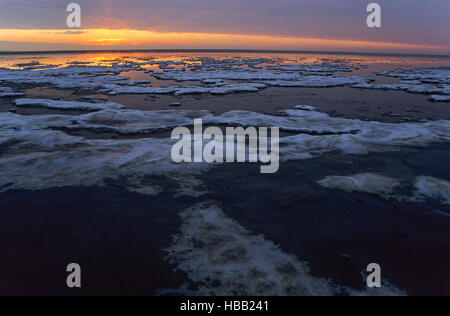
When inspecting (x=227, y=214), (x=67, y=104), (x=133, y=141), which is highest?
(x=67, y=104)

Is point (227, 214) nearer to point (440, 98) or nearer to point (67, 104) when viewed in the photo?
point (67, 104)

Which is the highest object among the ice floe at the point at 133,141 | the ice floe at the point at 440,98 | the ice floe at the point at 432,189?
the ice floe at the point at 440,98

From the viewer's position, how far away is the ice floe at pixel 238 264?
9.43 feet

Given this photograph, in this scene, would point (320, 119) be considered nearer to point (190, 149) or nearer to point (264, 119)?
point (264, 119)

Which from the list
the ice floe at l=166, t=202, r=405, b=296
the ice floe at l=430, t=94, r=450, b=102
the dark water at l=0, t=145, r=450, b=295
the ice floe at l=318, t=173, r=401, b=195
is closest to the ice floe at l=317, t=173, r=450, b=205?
the ice floe at l=318, t=173, r=401, b=195

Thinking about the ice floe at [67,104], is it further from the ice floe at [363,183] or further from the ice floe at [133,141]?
the ice floe at [363,183]

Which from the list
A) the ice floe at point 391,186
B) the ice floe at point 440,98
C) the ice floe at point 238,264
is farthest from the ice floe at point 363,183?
the ice floe at point 440,98

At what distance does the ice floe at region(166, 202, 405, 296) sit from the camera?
9.43 feet

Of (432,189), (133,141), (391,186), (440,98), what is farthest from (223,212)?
(440,98)

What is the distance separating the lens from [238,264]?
126 inches

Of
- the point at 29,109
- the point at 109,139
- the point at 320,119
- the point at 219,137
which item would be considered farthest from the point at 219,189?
the point at 29,109

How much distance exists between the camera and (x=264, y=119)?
32.0 feet

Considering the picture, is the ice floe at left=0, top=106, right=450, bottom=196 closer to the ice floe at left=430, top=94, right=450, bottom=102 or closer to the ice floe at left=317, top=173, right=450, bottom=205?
the ice floe at left=317, top=173, right=450, bottom=205

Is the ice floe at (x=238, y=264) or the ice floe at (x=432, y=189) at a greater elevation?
the ice floe at (x=432, y=189)
